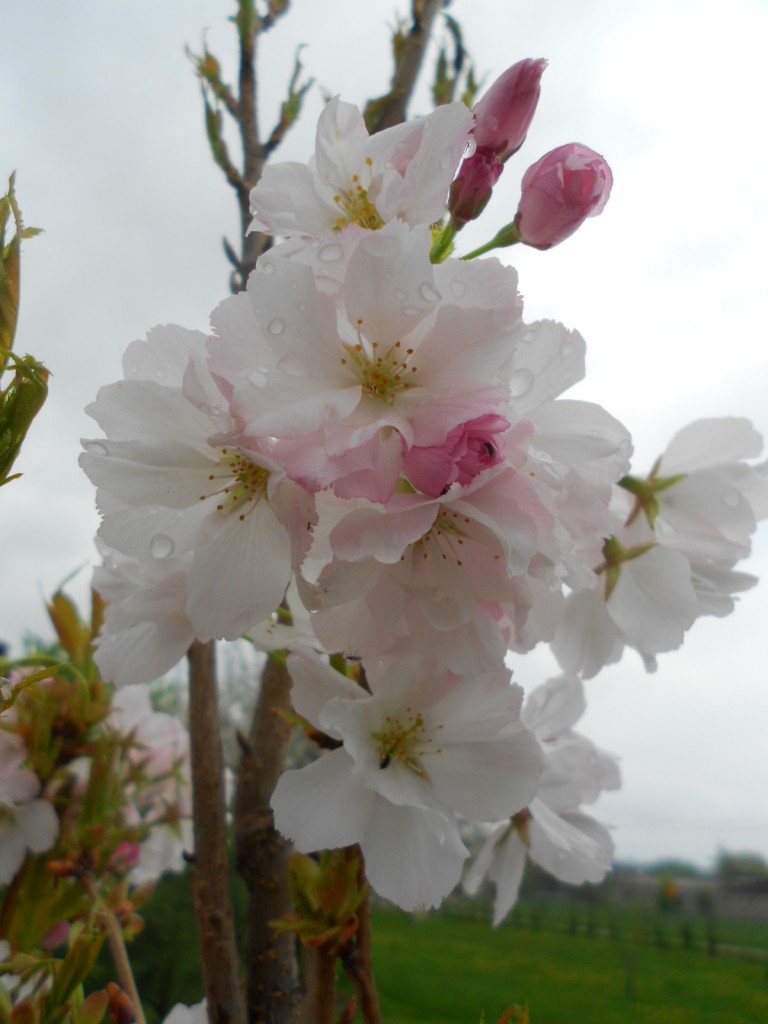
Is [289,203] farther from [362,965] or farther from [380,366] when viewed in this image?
[362,965]

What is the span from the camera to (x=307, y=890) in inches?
16.7

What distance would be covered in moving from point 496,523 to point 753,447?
0.37 meters

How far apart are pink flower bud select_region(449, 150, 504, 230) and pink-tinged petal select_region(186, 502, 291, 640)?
22 centimetres

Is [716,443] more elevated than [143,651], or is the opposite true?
[716,443]

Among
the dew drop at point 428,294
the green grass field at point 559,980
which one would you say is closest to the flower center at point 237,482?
the dew drop at point 428,294

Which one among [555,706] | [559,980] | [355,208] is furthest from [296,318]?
[559,980]

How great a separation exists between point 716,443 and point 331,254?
380 millimetres

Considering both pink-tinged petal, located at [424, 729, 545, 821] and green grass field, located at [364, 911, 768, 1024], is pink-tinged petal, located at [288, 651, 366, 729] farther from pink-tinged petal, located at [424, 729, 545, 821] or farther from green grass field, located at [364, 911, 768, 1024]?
green grass field, located at [364, 911, 768, 1024]

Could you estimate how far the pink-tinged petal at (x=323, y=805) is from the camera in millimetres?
376

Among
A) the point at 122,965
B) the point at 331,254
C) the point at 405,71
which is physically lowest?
the point at 122,965

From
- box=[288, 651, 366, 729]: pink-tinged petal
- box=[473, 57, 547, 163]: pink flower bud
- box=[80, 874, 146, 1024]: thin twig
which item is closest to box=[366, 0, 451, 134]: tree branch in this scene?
box=[473, 57, 547, 163]: pink flower bud

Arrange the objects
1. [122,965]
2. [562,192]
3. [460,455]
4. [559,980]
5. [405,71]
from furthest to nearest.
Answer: [559,980] → [405,71] → [122,965] → [562,192] → [460,455]

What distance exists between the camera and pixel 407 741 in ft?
1.37

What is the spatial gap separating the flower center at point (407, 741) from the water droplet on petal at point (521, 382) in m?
0.17
